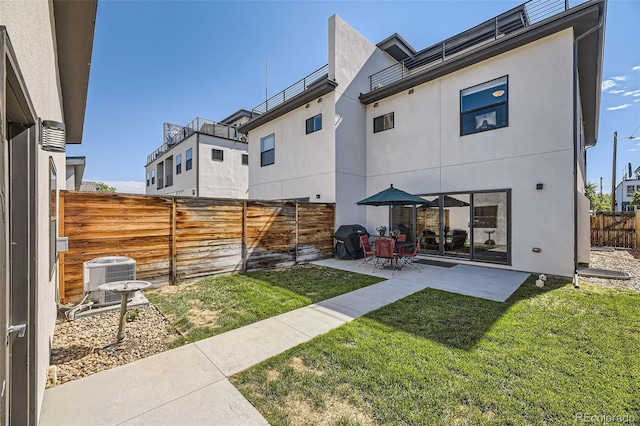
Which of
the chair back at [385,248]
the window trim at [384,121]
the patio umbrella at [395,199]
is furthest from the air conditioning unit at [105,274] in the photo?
the window trim at [384,121]

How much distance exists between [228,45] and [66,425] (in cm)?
1227

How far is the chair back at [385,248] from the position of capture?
768 cm

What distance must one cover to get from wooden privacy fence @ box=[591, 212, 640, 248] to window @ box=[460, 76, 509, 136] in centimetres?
988

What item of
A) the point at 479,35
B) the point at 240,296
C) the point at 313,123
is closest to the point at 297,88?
the point at 313,123

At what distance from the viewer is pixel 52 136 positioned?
240 centimetres

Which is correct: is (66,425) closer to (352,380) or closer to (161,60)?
(352,380)

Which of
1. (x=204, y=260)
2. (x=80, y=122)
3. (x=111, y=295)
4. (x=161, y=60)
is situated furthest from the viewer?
(x=161, y=60)

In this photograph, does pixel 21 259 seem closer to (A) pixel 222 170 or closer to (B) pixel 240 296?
(B) pixel 240 296

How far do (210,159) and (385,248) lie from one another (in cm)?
1491

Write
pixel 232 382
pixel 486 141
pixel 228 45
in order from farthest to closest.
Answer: pixel 228 45 → pixel 486 141 → pixel 232 382

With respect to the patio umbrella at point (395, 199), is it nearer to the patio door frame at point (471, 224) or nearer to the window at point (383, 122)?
the patio door frame at point (471, 224)

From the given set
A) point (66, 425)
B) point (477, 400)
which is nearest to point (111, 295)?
point (66, 425)

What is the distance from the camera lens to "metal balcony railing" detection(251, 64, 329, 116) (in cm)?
1186

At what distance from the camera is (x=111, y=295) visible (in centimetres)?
480
